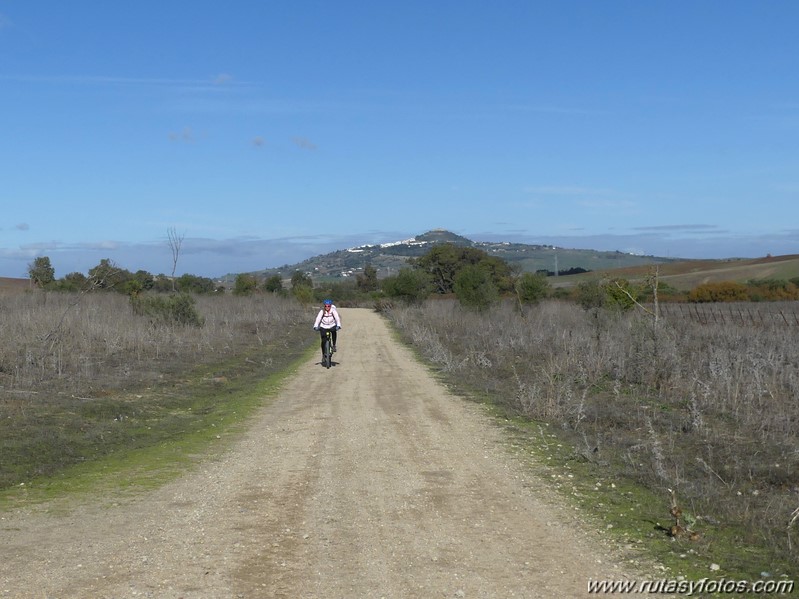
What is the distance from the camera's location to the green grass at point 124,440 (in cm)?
901

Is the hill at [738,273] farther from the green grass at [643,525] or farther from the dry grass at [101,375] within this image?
the green grass at [643,525]

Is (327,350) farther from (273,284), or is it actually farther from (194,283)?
(273,284)

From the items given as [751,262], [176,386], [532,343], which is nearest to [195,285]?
[532,343]

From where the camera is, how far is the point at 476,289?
47.0 metres

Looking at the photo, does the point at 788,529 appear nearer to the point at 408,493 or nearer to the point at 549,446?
the point at 408,493

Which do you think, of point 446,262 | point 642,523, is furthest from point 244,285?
point 642,523

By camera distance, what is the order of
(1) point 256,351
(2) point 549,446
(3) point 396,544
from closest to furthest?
(3) point 396,544
(2) point 549,446
(1) point 256,351

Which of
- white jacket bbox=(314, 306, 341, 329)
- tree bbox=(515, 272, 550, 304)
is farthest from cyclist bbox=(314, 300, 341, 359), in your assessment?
→ tree bbox=(515, 272, 550, 304)

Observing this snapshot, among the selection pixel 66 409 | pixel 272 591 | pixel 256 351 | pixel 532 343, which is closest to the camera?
pixel 272 591

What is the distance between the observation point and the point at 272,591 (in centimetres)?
552

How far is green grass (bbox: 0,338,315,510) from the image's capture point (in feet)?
29.6

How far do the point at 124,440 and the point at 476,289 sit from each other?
35990 millimetres

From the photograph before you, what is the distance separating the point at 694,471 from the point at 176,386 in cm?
1174

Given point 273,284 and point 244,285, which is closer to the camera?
point 244,285
